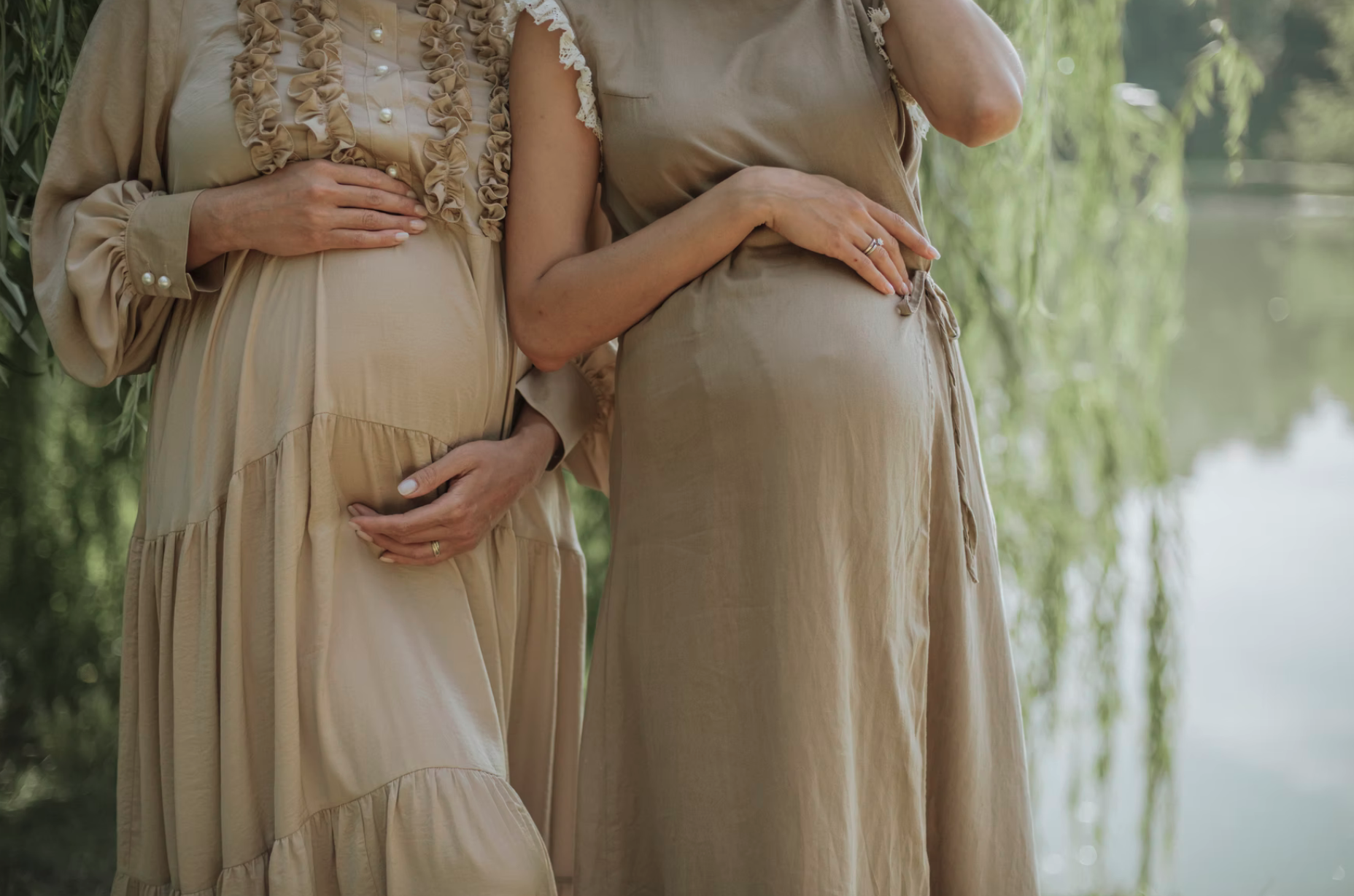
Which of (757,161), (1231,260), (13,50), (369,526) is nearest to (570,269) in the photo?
(757,161)

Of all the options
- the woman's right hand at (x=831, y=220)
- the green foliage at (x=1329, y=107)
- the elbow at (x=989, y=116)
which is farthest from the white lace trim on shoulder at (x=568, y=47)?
the green foliage at (x=1329, y=107)

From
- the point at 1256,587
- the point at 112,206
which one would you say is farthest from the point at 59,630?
the point at 1256,587

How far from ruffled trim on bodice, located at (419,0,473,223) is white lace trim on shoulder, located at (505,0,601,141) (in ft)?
0.59

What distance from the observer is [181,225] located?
1.72 meters

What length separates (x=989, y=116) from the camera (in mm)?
1577

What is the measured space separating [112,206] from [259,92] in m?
0.27

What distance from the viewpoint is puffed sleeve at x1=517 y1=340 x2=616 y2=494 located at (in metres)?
1.92

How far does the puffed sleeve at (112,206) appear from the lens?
175 cm

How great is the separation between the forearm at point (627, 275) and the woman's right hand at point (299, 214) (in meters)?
0.20

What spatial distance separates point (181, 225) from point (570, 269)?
1.68ft

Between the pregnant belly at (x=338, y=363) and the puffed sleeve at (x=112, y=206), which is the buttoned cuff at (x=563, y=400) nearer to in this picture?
the pregnant belly at (x=338, y=363)

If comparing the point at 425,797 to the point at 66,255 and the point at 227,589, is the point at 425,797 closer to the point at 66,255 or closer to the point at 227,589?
the point at 227,589

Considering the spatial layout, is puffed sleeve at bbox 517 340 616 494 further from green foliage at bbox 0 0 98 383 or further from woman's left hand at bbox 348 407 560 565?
green foliage at bbox 0 0 98 383

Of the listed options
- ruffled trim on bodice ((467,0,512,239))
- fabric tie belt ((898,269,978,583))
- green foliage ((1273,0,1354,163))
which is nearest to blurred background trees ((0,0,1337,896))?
fabric tie belt ((898,269,978,583))
